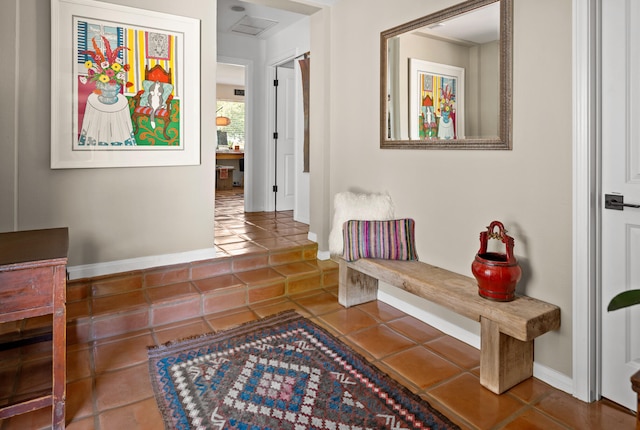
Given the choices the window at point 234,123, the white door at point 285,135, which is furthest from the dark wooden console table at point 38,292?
the window at point 234,123

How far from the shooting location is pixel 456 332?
2.68 m

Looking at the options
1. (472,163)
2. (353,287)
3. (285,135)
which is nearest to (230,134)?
(285,135)

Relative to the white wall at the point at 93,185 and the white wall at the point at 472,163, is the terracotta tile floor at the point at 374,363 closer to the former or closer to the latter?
the white wall at the point at 472,163

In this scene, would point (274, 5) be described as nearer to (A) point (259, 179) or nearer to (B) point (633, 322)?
(A) point (259, 179)

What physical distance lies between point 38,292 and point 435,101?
2448 mm

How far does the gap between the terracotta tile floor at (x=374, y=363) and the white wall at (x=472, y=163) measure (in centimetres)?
24

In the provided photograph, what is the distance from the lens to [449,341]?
2645 mm

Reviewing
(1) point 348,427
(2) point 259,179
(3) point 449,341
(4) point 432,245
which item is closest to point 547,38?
(4) point 432,245

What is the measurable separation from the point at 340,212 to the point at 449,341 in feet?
3.97

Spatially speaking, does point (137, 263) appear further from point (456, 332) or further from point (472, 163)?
point (472, 163)

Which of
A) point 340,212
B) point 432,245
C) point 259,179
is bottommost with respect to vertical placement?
point 432,245

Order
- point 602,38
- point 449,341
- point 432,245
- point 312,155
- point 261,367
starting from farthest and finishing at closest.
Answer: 1. point 312,155
2. point 432,245
3. point 449,341
4. point 261,367
5. point 602,38

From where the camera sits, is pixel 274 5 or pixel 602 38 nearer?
pixel 602 38

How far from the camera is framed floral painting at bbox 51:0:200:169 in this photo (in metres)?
2.80
